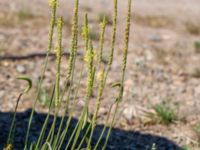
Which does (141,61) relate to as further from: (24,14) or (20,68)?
(24,14)

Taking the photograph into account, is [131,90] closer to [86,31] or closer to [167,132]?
[167,132]

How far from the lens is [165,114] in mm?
5520

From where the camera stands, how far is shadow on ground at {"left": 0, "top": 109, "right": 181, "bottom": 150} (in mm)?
5018

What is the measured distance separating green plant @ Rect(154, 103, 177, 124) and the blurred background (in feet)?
0.07

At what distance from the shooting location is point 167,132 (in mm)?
5422

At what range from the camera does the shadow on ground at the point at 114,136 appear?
5.02 meters

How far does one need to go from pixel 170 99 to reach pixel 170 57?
1698 mm

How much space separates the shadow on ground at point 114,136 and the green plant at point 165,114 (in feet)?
0.86

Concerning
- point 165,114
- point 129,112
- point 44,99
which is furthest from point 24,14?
point 165,114

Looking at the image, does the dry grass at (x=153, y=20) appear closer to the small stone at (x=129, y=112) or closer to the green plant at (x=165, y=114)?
the small stone at (x=129, y=112)

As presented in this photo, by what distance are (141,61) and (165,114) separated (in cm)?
187

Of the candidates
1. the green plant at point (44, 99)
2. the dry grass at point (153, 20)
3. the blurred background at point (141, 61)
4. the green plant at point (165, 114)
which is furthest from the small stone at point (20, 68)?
the dry grass at point (153, 20)

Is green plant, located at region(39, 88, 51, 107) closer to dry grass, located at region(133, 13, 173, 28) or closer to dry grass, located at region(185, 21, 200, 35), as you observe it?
dry grass, located at region(185, 21, 200, 35)

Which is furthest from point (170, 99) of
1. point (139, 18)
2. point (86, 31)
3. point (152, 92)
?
point (139, 18)
